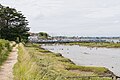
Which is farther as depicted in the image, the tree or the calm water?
the tree

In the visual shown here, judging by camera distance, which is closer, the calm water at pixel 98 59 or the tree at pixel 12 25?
the calm water at pixel 98 59

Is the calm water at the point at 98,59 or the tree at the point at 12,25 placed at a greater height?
the tree at the point at 12,25

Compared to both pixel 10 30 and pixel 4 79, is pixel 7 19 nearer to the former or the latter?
pixel 10 30

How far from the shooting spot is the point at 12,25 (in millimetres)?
95625

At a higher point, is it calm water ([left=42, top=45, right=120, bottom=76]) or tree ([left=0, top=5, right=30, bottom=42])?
tree ([left=0, top=5, right=30, bottom=42])

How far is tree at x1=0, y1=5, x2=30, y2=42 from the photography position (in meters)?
92.6

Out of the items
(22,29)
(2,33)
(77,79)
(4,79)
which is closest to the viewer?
(4,79)

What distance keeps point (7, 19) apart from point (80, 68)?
202 feet

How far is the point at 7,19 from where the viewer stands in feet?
310

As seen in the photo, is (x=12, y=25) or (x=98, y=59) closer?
(x=98, y=59)

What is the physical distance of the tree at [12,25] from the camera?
304 feet

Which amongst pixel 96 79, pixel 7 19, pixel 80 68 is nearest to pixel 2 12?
pixel 7 19

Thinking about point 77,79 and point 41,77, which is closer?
point 41,77

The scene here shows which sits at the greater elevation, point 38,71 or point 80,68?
point 38,71
